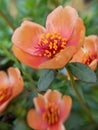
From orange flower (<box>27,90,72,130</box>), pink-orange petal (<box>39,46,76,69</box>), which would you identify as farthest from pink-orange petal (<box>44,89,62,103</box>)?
pink-orange petal (<box>39,46,76,69</box>)

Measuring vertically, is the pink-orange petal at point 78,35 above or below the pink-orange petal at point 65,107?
above

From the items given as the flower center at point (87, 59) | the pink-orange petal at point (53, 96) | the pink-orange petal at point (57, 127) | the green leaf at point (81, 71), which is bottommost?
the pink-orange petal at point (57, 127)

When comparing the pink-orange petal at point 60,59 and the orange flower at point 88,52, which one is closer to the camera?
the pink-orange petal at point 60,59

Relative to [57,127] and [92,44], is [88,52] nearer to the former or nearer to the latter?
[92,44]

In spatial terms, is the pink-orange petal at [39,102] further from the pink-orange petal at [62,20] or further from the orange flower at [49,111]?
the pink-orange petal at [62,20]

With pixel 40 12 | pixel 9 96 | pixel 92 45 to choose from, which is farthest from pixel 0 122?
pixel 40 12

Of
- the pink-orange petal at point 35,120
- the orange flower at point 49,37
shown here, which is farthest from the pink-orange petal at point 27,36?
the pink-orange petal at point 35,120

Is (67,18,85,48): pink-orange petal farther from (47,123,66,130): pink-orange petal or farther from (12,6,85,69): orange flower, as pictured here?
(47,123,66,130): pink-orange petal
